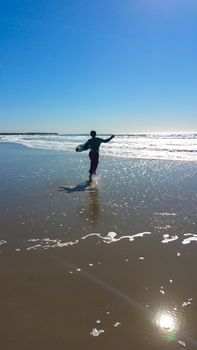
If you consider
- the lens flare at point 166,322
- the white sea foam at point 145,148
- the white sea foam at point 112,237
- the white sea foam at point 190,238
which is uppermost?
the white sea foam at point 190,238

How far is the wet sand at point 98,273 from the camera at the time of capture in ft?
11.4

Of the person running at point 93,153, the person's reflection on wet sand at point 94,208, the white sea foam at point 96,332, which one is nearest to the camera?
the white sea foam at point 96,332

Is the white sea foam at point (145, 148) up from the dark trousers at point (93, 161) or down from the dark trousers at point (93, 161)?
down

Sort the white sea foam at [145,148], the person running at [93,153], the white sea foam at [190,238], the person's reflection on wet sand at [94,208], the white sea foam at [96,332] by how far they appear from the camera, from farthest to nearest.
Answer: the white sea foam at [145,148], the person running at [93,153], the person's reflection on wet sand at [94,208], the white sea foam at [190,238], the white sea foam at [96,332]

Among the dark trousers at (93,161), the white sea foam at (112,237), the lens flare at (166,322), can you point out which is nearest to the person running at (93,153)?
the dark trousers at (93,161)

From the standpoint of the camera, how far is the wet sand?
3.49 m

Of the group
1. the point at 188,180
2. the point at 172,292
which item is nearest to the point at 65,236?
the point at 172,292

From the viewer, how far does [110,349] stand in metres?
3.28

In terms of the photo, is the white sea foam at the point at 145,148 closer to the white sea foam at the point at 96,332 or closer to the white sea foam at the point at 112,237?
the white sea foam at the point at 112,237

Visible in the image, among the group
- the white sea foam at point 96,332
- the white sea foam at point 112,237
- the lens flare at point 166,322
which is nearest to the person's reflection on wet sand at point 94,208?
the white sea foam at point 112,237

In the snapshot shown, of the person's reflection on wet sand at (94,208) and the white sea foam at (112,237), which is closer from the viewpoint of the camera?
the white sea foam at (112,237)

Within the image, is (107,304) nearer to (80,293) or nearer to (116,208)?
(80,293)

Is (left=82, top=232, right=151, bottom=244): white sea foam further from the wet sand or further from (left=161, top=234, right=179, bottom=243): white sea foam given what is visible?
(left=161, top=234, right=179, bottom=243): white sea foam

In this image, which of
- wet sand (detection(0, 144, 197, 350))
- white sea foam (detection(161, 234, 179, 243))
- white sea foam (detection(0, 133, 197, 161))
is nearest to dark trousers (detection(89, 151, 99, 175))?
wet sand (detection(0, 144, 197, 350))
